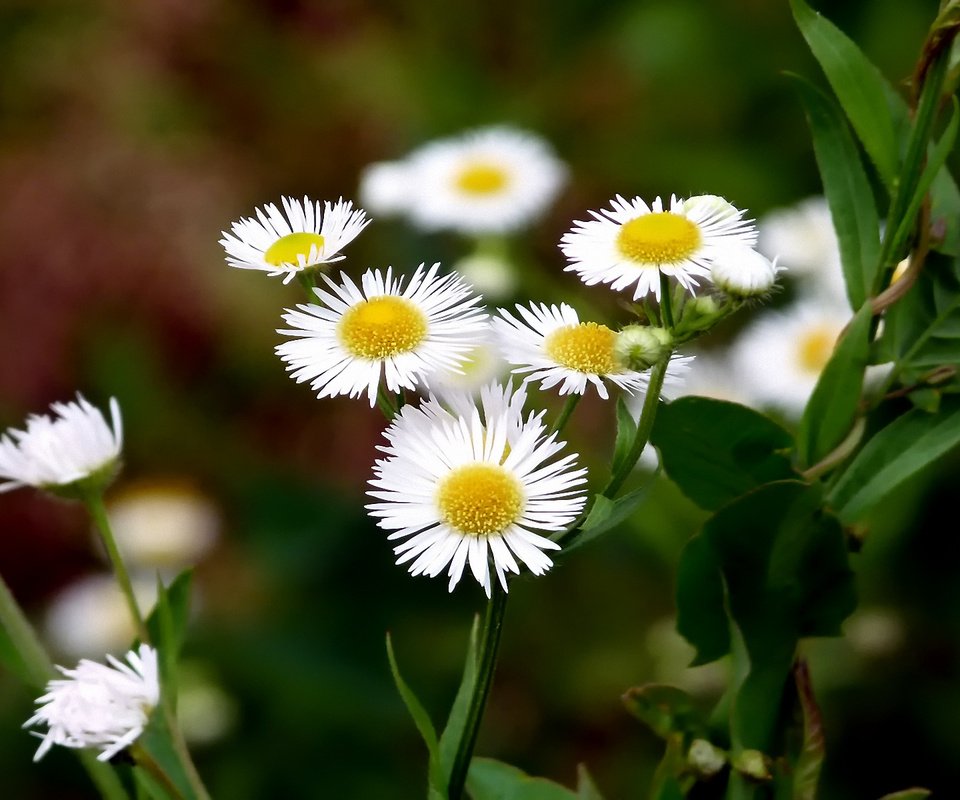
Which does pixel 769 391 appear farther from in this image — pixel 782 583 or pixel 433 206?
pixel 782 583

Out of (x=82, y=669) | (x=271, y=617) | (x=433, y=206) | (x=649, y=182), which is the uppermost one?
(x=649, y=182)

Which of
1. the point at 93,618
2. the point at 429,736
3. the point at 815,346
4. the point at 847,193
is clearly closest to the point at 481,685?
the point at 429,736

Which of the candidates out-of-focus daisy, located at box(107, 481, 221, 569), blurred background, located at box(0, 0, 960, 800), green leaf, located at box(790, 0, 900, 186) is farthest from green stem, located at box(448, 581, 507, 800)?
out-of-focus daisy, located at box(107, 481, 221, 569)

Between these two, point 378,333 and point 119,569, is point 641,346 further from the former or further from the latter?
point 119,569

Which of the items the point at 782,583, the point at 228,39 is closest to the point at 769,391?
the point at 782,583

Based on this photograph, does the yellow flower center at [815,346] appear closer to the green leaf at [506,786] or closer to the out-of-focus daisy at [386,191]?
the out-of-focus daisy at [386,191]

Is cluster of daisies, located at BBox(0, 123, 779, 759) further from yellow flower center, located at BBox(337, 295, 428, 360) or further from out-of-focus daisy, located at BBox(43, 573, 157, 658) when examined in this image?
out-of-focus daisy, located at BBox(43, 573, 157, 658)
